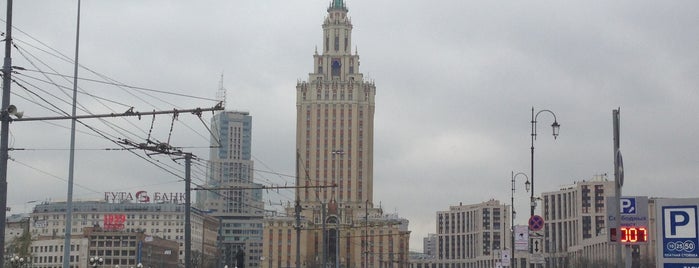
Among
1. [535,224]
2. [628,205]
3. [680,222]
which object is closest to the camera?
[680,222]

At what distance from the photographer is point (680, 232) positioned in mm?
31406

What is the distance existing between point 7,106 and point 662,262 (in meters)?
19.3

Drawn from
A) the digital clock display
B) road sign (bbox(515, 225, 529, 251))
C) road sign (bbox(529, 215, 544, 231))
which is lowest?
the digital clock display

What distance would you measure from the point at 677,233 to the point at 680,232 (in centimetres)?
9

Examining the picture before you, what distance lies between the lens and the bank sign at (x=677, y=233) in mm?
31172

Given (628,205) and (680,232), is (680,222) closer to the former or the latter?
(680,232)

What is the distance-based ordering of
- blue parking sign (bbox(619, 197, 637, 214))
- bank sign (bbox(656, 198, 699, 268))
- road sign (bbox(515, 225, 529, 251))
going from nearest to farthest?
bank sign (bbox(656, 198, 699, 268)) < blue parking sign (bbox(619, 197, 637, 214)) < road sign (bbox(515, 225, 529, 251))

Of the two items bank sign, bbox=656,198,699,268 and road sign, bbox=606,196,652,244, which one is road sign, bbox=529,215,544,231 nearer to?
road sign, bbox=606,196,652,244

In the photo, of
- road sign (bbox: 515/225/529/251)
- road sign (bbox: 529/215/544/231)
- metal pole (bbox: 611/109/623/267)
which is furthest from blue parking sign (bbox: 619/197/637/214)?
road sign (bbox: 529/215/544/231)

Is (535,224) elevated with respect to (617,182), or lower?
lower

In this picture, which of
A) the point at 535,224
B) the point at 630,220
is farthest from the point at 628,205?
the point at 535,224

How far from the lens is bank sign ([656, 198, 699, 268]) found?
31.2 m

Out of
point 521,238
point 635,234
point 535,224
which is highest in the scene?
point 535,224

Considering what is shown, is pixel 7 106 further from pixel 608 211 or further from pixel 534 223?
pixel 534 223
